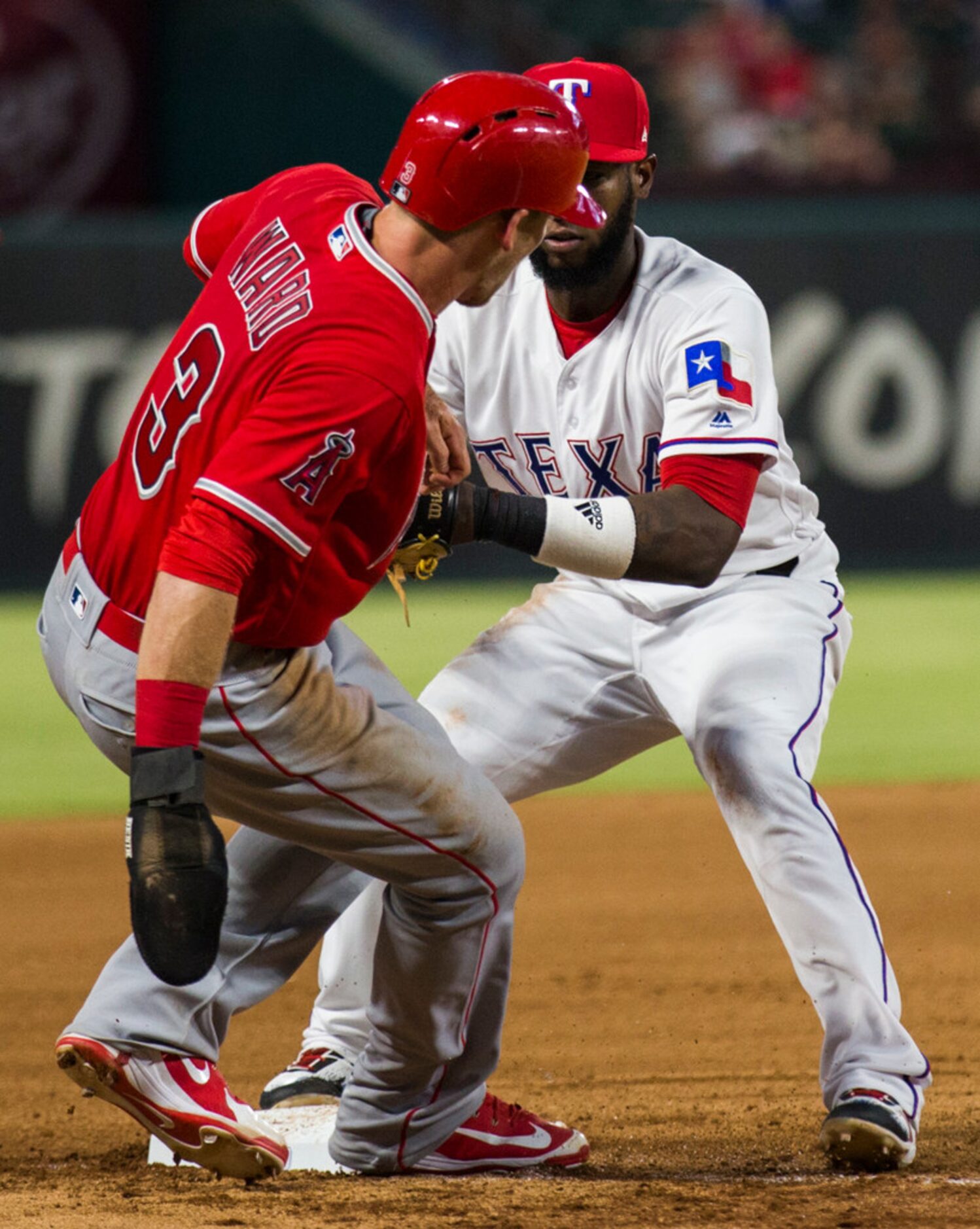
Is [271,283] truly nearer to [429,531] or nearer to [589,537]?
[429,531]

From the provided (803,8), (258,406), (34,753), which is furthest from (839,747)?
(803,8)

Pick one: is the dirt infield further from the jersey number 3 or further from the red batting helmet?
the red batting helmet

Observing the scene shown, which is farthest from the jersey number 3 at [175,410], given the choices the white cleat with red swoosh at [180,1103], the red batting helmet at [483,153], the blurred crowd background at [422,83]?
the blurred crowd background at [422,83]

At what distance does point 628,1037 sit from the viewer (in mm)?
4930

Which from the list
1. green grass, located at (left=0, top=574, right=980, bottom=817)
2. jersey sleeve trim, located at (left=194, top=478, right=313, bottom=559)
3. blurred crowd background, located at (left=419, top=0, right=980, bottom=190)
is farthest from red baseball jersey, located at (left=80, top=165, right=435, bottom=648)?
blurred crowd background, located at (left=419, top=0, right=980, bottom=190)

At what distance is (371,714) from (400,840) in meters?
0.25

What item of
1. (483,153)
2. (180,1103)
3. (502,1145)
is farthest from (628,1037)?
(483,153)

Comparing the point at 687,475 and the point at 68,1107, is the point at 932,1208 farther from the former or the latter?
the point at 68,1107

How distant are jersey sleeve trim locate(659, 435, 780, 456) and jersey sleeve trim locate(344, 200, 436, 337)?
0.96 metres

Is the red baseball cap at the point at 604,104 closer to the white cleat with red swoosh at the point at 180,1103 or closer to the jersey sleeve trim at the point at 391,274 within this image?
the jersey sleeve trim at the point at 391,274

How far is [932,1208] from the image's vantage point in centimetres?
347

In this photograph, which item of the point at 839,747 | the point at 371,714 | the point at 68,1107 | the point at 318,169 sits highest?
the point at 318,169

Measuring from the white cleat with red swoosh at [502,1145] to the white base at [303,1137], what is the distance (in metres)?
0.22

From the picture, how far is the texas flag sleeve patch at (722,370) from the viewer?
4105 mm
